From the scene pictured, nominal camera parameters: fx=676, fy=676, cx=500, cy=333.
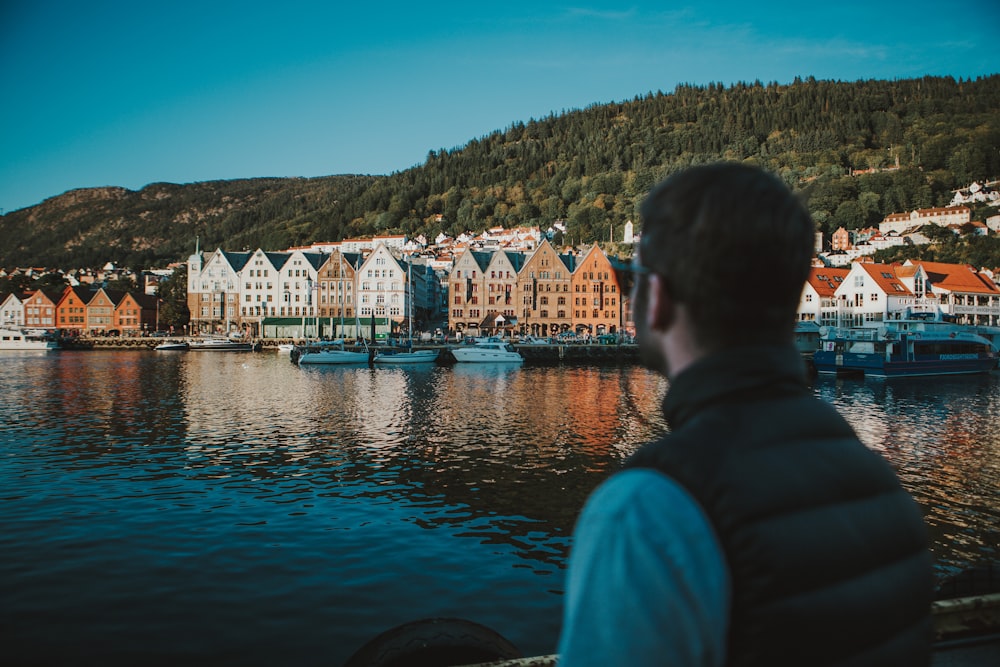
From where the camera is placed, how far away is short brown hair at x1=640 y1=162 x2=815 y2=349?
1.49 m

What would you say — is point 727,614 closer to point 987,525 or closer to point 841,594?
point 841,594

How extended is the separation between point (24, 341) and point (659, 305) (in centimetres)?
11555

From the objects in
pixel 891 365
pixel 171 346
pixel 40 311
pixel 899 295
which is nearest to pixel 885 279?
pixel 899 295

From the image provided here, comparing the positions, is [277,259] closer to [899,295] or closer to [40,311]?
[40,311]

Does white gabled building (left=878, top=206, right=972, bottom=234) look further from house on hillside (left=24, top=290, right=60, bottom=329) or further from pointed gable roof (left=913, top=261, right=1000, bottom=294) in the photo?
house on hillside (left=24, top=290, right=60, bottom=329)

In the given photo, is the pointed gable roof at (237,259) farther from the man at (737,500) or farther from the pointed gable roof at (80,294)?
the man at (737,500)

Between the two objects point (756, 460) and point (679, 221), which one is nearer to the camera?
point (756, 460)

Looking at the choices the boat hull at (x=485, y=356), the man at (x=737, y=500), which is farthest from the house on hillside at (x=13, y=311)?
the man at (x=737, y=500)

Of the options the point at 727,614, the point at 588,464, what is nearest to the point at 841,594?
the point at 727,614

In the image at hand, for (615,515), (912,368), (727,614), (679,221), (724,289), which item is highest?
(679,221)

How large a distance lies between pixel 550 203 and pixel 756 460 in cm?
19457

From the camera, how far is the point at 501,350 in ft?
221

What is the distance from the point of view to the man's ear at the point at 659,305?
5.15 feet

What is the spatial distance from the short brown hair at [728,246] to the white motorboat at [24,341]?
110m
